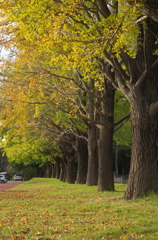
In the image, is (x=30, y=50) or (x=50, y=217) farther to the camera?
(x=30, y=50)

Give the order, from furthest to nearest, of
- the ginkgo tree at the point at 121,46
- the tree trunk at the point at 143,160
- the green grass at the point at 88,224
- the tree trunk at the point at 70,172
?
the tree trunk at the point at 70,172 < the tree trunk at the point at 143,160 < the ginkgo tree at the point at 121,46 < the green grass at the point at 88,224

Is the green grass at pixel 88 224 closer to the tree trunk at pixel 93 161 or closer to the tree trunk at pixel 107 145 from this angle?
the tree trunk at pixel 107 145

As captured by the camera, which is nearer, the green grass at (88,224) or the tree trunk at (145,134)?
the green grass at (88,224)

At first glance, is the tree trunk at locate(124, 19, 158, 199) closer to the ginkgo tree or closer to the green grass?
the ginkgo tree

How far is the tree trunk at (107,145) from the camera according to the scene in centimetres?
1938

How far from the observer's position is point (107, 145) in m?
19.6

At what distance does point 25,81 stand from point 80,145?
11774mm

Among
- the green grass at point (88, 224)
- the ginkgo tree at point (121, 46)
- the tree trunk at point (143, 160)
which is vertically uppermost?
the ginkgo tree at point (121, 46)

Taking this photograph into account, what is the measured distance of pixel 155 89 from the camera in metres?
14.0

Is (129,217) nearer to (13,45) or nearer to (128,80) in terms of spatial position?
(128,80)

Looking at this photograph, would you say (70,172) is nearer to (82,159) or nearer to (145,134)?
(82,159)

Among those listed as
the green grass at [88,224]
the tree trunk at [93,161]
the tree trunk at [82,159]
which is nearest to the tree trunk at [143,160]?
the green grass at [88,224]

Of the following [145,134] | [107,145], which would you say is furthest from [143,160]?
[107,145]

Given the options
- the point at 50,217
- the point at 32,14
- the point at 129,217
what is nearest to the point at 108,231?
the point at 129,217
